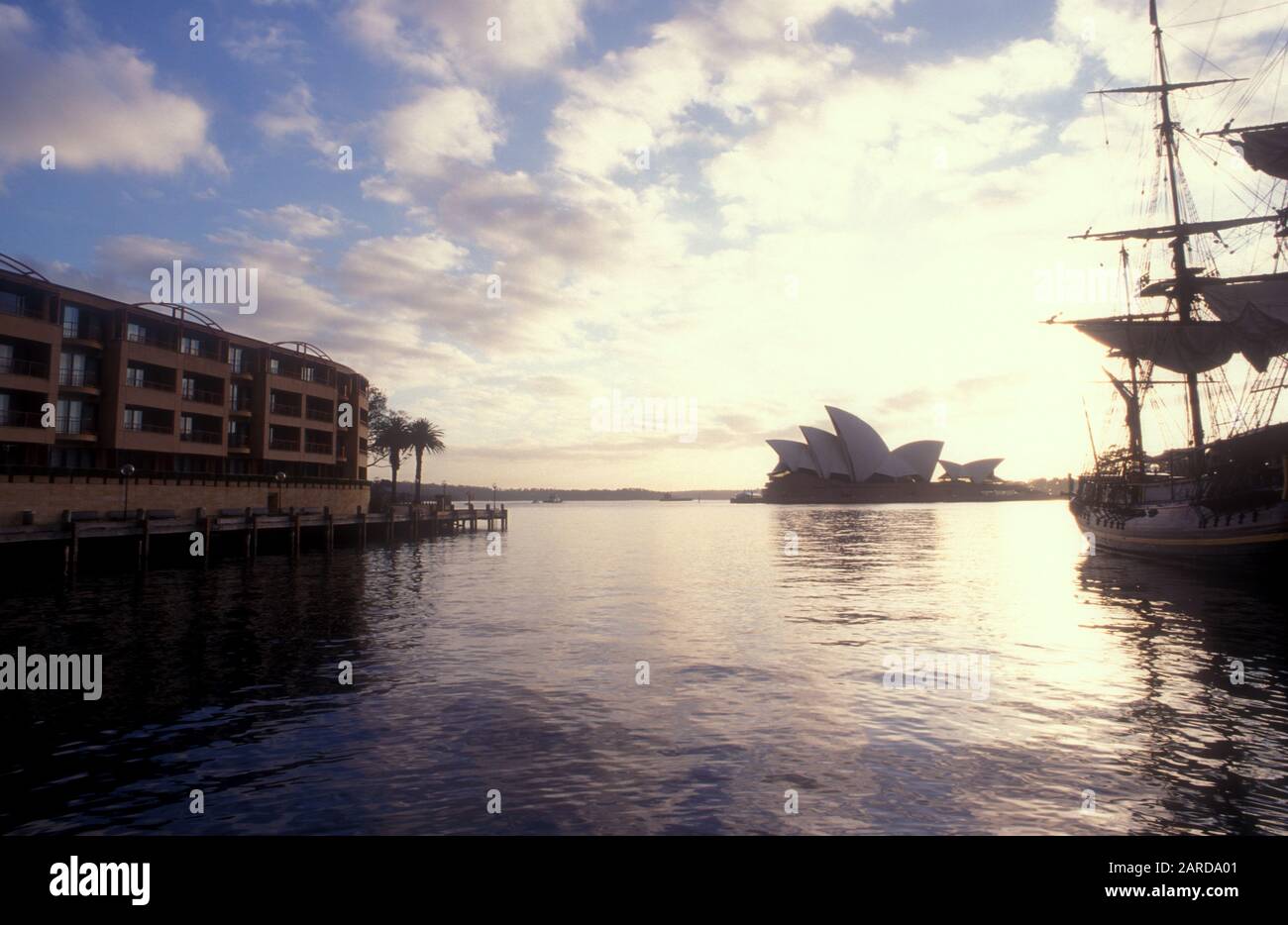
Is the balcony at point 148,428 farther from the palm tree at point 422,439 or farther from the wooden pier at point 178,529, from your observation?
the palm tree at point 422,439

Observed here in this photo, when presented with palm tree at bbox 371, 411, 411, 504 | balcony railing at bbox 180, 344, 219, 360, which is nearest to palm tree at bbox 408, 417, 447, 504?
palm tree at bbox 371, 411, 411, 504

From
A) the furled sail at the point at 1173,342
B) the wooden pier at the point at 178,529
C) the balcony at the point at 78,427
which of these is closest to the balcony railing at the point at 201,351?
the balcony at the point at 78,427

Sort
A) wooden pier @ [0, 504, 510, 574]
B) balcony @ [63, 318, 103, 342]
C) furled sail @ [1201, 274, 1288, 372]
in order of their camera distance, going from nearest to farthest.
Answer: wooden pier @ [0, 504, 510, 574]
balcony @ [63, 318, 103, 342]
furled sail @ [1201, 274, 1288, 372]

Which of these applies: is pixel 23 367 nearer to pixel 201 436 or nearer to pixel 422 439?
pixel 201 436

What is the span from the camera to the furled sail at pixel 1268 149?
134ft

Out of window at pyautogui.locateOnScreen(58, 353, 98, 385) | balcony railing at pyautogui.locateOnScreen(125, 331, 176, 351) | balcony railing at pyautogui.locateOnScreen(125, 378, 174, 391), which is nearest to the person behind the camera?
window at pyautogui.locateOnScreen(58, 353, 98, 385)

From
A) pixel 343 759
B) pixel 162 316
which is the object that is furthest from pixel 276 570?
pixel 343 759

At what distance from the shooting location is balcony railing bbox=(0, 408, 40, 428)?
135ft

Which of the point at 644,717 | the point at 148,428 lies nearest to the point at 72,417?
the point at 148,428

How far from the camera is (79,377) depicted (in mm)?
47625

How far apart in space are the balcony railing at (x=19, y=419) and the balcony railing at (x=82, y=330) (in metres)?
6.74

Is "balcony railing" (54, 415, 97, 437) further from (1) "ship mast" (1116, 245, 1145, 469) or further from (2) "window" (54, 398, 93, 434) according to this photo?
(1) "ship mast" (1116, 245, 1145, 469)

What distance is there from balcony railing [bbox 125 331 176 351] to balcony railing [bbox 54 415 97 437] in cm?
616
